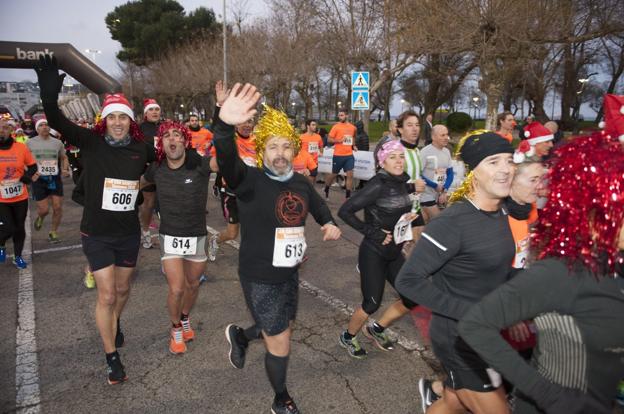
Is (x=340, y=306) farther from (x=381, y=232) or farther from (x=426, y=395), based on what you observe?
(x=426, y=395)

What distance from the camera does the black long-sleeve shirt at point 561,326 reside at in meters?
1.54

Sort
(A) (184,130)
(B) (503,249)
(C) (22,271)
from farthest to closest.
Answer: (C) (22,271), (A) (184,130), (B) (503,249)

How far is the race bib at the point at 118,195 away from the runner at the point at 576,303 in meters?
2.85

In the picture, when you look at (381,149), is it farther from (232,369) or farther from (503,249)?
(232,369)

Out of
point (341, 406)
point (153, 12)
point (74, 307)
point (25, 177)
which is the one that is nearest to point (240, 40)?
point (153, 12)

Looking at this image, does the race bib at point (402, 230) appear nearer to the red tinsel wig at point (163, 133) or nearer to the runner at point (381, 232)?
the runner at point (381, 232)

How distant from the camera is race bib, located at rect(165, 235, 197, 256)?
12.6 feet

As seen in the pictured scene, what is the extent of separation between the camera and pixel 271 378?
2.96 metres

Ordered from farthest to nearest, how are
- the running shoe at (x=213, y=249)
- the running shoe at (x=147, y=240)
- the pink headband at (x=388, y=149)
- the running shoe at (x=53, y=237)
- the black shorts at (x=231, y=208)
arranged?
the running shoe at (x=53, y=237)
the running shoe at (x=147, y=240)
the running shoe at (x=213, y=249)
the black shorts at (x=231, y=208)
the pink headband at (x=388, y=149)

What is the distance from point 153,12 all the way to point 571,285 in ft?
172

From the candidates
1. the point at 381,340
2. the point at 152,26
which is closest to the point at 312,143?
the point at 381,340

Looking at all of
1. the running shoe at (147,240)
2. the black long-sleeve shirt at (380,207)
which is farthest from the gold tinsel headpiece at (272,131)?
the running shoe at (147,240)

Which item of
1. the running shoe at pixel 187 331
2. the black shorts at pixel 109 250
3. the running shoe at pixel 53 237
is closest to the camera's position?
the black shorts at pixel 109 250

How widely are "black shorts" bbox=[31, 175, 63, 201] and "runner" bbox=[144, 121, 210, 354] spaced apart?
4319mm
